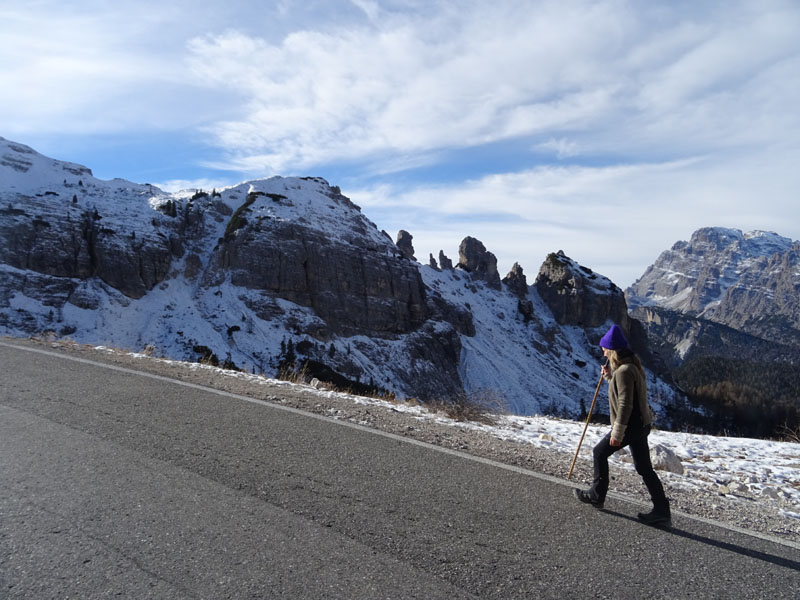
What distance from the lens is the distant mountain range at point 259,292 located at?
61.0 metres

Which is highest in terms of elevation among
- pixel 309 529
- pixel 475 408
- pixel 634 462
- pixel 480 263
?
pixel 480 263

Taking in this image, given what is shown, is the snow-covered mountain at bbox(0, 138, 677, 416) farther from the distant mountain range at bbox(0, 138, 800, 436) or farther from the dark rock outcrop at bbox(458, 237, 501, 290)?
the dark rock outcrop at bbox(458, 237, 501, 290)

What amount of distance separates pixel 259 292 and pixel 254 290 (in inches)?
31.1

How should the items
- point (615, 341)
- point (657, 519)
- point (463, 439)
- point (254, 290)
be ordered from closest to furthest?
point (657, 519) → point (615, 341) → point (463, 439) → point (254, 290)

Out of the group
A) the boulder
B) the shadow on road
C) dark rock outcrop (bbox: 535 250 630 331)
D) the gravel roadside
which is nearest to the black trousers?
the shadow on road

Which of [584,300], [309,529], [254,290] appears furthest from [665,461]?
[584,300]

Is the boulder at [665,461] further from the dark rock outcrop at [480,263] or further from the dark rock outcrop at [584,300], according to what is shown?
the dark rock outcrop at [480,263]

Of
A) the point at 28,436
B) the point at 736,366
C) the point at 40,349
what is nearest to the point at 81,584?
the point at 28,436

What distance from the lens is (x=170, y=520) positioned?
3.71 meters

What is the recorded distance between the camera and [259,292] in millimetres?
74000

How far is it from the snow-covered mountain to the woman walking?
147ft

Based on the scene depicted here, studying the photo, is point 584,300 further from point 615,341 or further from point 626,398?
point 626,398

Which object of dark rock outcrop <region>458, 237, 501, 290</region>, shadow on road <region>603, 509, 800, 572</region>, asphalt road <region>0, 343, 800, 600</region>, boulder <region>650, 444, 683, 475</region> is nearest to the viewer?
asphalt road <region>0, 343, 800, 600</region>

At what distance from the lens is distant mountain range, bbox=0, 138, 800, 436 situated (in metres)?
61.0
